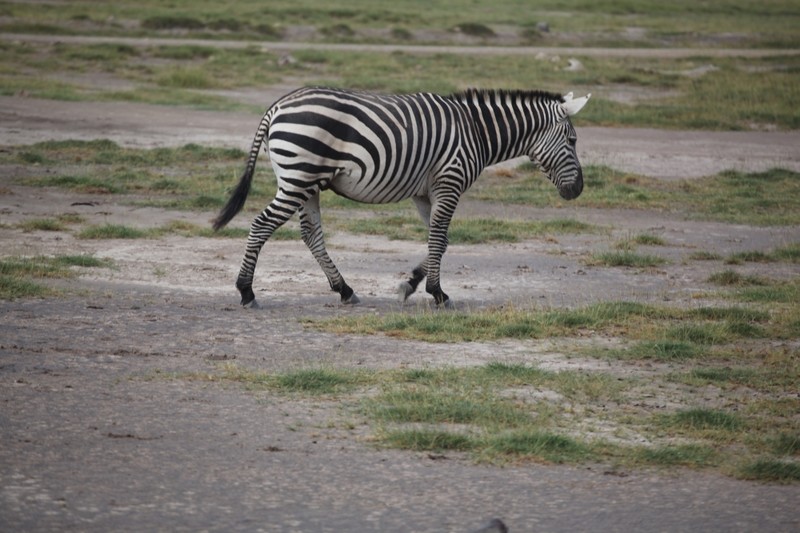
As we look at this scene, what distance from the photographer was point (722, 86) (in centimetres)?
2939

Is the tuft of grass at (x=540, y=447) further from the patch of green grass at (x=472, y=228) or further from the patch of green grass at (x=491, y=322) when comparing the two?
the patch of green grass at (x=472, y=228)

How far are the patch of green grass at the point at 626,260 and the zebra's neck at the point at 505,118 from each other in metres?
1.76

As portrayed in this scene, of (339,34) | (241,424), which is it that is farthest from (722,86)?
(241,424)

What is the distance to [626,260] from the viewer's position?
12.0 metres

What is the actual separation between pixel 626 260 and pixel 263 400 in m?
6.05

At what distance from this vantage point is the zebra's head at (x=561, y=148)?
10867mm

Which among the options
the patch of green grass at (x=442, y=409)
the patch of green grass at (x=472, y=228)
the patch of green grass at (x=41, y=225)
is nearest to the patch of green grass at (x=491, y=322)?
the patch of green grass at (x=442, y=409)

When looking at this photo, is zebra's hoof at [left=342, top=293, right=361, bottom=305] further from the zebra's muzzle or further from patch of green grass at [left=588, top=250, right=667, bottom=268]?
patch of green grass at [left=588, top=250, right=667, bottom=268]

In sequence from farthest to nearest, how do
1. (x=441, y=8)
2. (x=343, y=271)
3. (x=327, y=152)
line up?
(x=441, y=8) < (x=343, y=271) < (x=327, y=152)

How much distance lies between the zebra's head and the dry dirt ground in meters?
0.93

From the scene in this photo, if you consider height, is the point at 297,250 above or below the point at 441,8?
below

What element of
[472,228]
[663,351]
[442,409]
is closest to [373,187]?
[663,351]

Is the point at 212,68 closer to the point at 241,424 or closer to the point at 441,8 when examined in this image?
the point at 241,424

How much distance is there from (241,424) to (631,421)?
2194 millimetres
